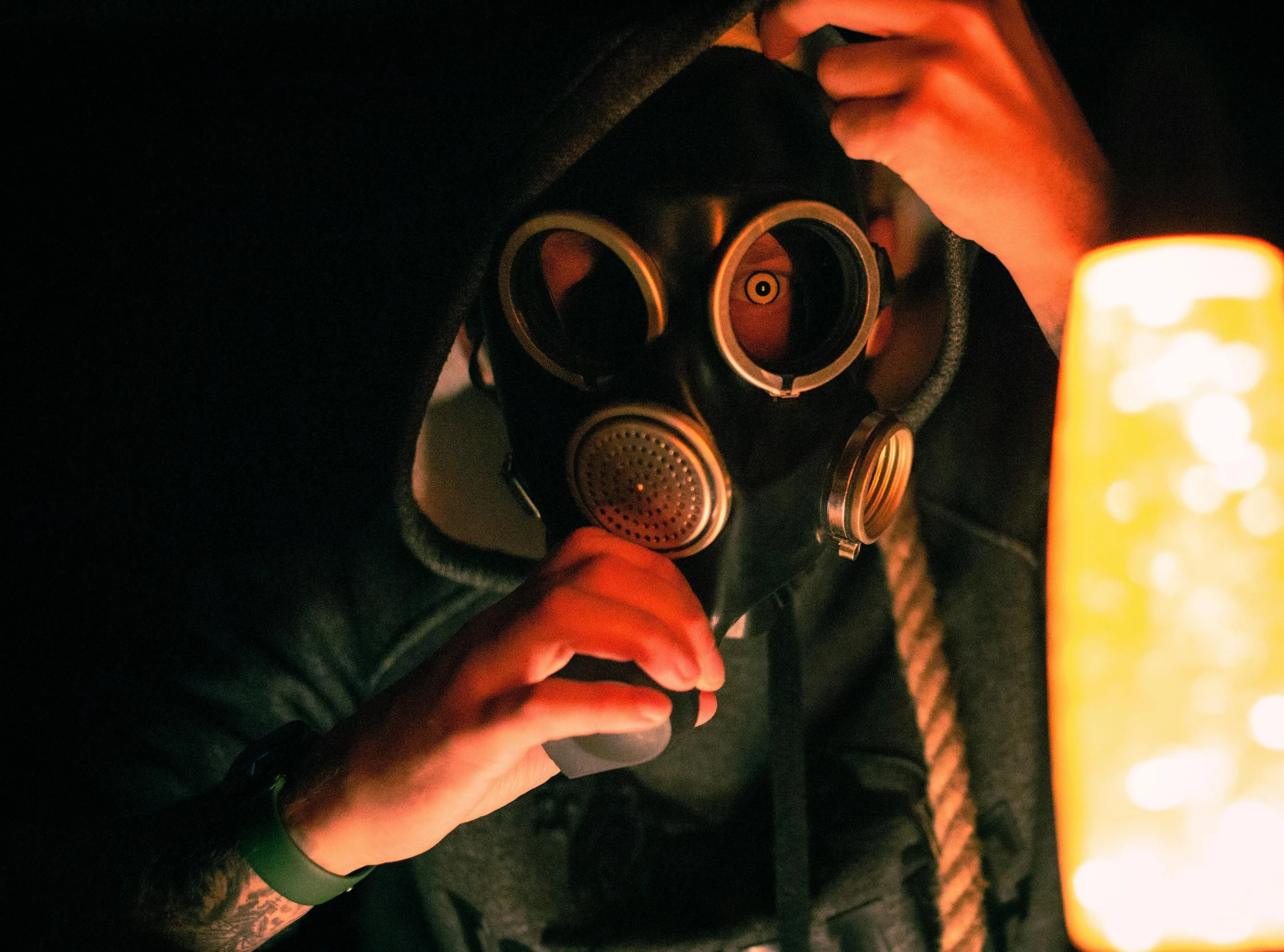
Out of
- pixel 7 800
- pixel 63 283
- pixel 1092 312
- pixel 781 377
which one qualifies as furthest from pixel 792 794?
pixel 63 283

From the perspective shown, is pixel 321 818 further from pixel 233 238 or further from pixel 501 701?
pixel 233 238

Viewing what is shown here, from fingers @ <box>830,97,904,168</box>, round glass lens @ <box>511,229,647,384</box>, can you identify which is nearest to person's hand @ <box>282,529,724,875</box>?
round glass lens @ <box>511,229,647,384</box>

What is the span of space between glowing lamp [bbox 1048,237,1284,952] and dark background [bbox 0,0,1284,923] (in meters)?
0.91

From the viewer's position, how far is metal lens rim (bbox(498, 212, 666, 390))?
25.6 inches

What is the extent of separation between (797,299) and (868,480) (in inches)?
7.4

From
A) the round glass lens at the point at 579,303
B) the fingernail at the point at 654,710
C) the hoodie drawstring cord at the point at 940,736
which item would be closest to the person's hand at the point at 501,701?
the fingernail at the point at 654,710

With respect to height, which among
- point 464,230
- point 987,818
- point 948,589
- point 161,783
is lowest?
point 987,818

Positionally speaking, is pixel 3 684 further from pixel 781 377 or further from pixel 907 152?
pixel 907 152

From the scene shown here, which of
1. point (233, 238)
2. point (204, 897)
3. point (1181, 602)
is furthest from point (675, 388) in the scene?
point (233, 238)

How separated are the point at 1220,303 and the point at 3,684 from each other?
4.95 feet

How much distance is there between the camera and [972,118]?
0.69m

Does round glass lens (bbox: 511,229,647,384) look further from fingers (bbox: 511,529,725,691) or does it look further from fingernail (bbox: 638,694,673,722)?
fingernail (bbox: 638,694,673,722)

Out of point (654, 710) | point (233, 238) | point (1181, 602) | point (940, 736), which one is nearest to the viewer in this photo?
point (1181, 602)

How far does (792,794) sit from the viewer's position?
873 millimetres
